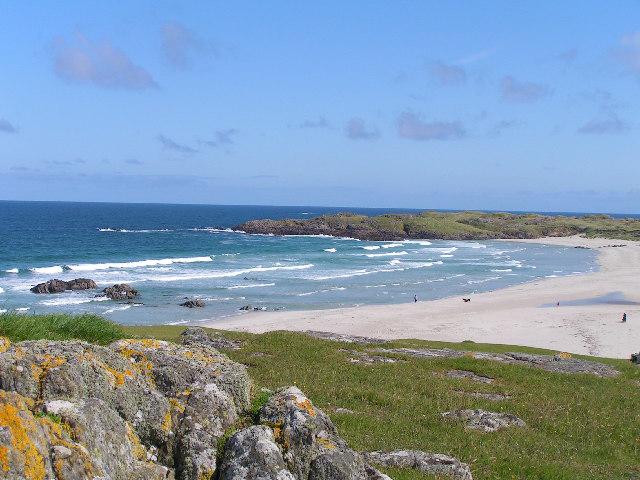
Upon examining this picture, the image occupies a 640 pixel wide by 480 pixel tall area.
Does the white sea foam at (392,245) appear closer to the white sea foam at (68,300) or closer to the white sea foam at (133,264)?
the white sea foam at (133,264)

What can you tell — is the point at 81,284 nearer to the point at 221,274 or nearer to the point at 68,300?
the point at 68,300

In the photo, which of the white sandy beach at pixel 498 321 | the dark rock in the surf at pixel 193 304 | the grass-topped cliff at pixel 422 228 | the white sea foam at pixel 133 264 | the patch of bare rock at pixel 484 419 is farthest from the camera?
the grass-topped cliff at pixel 422 228

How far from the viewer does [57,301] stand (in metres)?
58.3

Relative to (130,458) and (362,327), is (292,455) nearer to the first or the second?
(130,458)

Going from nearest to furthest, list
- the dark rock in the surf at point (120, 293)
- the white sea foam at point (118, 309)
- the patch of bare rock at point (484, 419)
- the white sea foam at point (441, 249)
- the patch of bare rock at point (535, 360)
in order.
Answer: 1. the patch of bare rock at point (484, 419)
2. the patch of bare rock at point (535, 360)
3. the white sea foam at point (118, 309)
4. the dark rock in the surf at point (120, 293)
5. the white sea foam at point (441, 249)

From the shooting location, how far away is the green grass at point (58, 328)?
1416 centimetres

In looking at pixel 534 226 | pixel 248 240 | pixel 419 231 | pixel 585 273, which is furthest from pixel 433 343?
pixel 534 226

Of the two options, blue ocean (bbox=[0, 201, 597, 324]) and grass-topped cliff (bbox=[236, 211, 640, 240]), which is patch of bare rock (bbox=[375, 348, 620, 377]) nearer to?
blue ocean (bbox=[0, 201, 597, 324])

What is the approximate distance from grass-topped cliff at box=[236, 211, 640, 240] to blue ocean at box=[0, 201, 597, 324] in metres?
13.6

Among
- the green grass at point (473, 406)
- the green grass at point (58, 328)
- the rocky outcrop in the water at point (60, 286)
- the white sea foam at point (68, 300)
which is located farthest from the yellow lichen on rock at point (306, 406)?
the rocky outcrop in the water at point (60, 286)

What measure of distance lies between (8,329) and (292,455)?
30.0ft

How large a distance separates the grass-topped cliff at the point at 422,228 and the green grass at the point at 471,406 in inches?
5193

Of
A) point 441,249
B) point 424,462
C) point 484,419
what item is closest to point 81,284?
point 484,419

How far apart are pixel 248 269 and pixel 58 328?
237 feet
